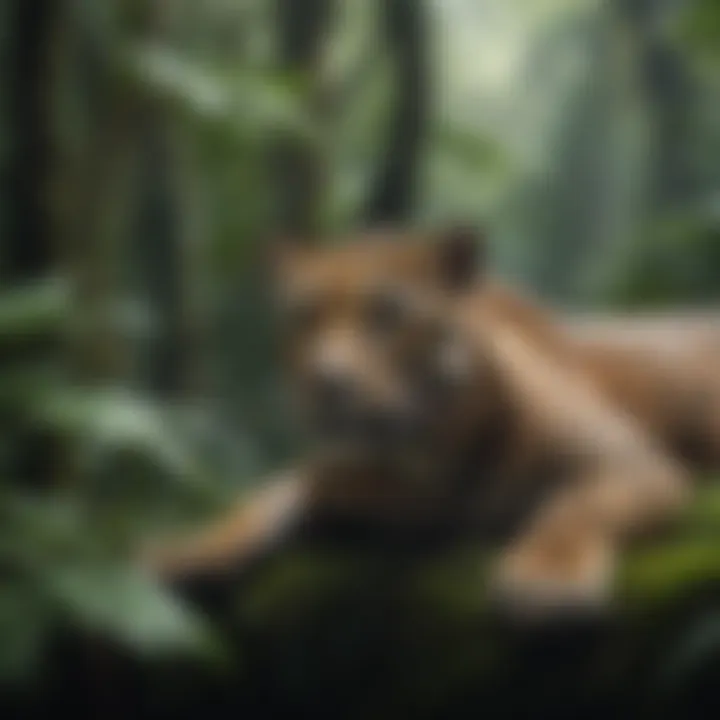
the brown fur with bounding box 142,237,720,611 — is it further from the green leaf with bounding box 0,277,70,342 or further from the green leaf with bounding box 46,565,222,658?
the green leaf with bounding box 0,277,70,342

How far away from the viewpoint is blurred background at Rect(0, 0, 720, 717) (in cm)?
170

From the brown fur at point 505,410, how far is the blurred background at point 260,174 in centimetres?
3

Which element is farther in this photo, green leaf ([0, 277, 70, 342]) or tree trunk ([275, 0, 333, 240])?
tree trunk ([275, 0, 333, 240])

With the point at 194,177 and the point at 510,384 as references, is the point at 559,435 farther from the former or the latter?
the point at 194,177

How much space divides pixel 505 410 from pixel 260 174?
0.29m

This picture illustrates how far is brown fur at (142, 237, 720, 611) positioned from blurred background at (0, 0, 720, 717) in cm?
3

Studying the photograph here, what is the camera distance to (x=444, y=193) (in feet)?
5.64

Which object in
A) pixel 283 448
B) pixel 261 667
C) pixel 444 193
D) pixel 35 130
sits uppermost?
pixel 35 130

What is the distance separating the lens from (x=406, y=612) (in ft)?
5.60

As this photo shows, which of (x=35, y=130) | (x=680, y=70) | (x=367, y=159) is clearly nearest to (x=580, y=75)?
(x=680, y=70)

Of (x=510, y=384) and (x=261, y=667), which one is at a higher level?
(x=510, y=384)

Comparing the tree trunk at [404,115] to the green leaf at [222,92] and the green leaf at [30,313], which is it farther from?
the green leaf at [30,313]

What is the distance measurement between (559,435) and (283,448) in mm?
225

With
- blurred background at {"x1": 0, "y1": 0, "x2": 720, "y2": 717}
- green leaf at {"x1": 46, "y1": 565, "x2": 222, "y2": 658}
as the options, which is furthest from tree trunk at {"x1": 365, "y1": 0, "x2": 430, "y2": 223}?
green leaf at {"x1": 46, "y1": 565, "x2": 222, "y2": 658}
